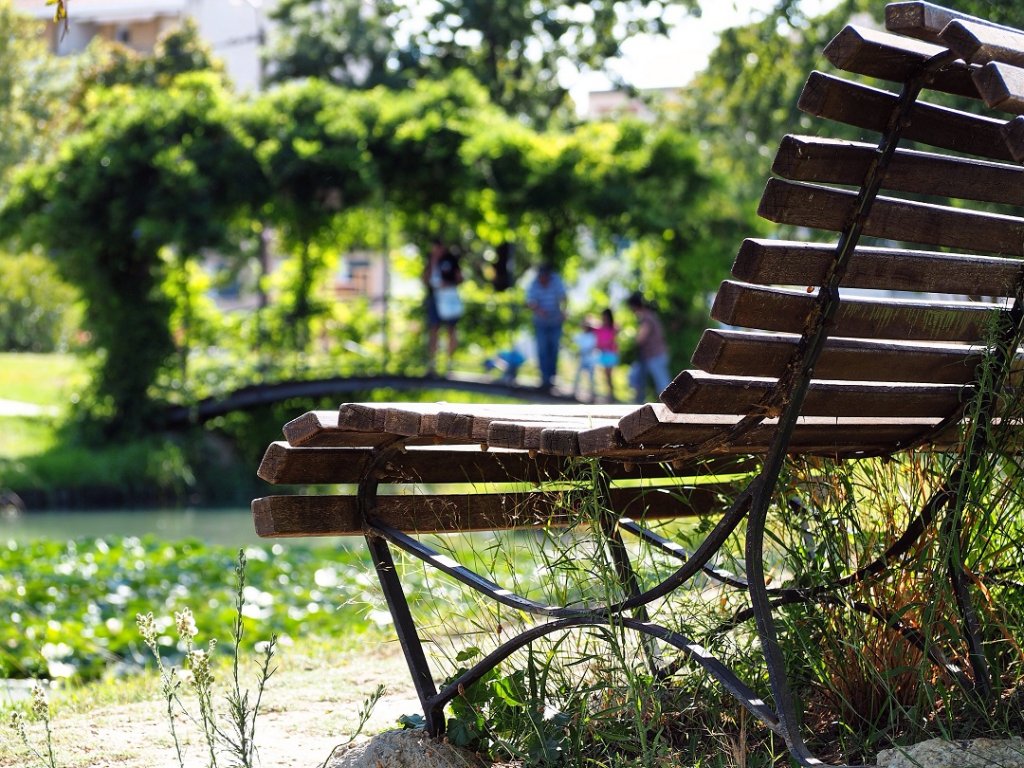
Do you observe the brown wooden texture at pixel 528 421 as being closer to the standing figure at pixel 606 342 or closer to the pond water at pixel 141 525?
the pond water at pixel 141 525

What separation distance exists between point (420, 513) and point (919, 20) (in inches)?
59.5

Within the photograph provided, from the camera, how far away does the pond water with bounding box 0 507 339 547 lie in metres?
13.8

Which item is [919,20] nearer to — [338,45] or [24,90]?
[24,90]

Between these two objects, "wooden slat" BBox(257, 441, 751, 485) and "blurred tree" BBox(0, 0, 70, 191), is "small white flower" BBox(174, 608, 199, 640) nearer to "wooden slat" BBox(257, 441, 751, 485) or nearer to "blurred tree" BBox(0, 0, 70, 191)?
"wooden slat" BBox(257, 441, 751, 485)

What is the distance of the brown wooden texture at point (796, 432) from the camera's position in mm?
2289

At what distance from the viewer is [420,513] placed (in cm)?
303

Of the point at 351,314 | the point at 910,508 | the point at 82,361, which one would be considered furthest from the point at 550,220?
the point at 910,508

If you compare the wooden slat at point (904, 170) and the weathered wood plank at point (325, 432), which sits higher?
the wooden slat at point (904, 170)

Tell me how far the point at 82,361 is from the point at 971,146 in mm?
18970

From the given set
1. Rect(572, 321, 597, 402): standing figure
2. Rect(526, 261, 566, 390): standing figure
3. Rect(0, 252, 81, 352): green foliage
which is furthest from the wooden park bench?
Rect(0, 252, 81, 352): green foliage

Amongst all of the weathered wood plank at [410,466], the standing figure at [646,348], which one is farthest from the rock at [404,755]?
the standing figure at [646,348]

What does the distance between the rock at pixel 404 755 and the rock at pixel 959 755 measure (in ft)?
2.78

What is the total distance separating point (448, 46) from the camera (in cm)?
2786

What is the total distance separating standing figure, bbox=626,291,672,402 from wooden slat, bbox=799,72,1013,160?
12993 mm
